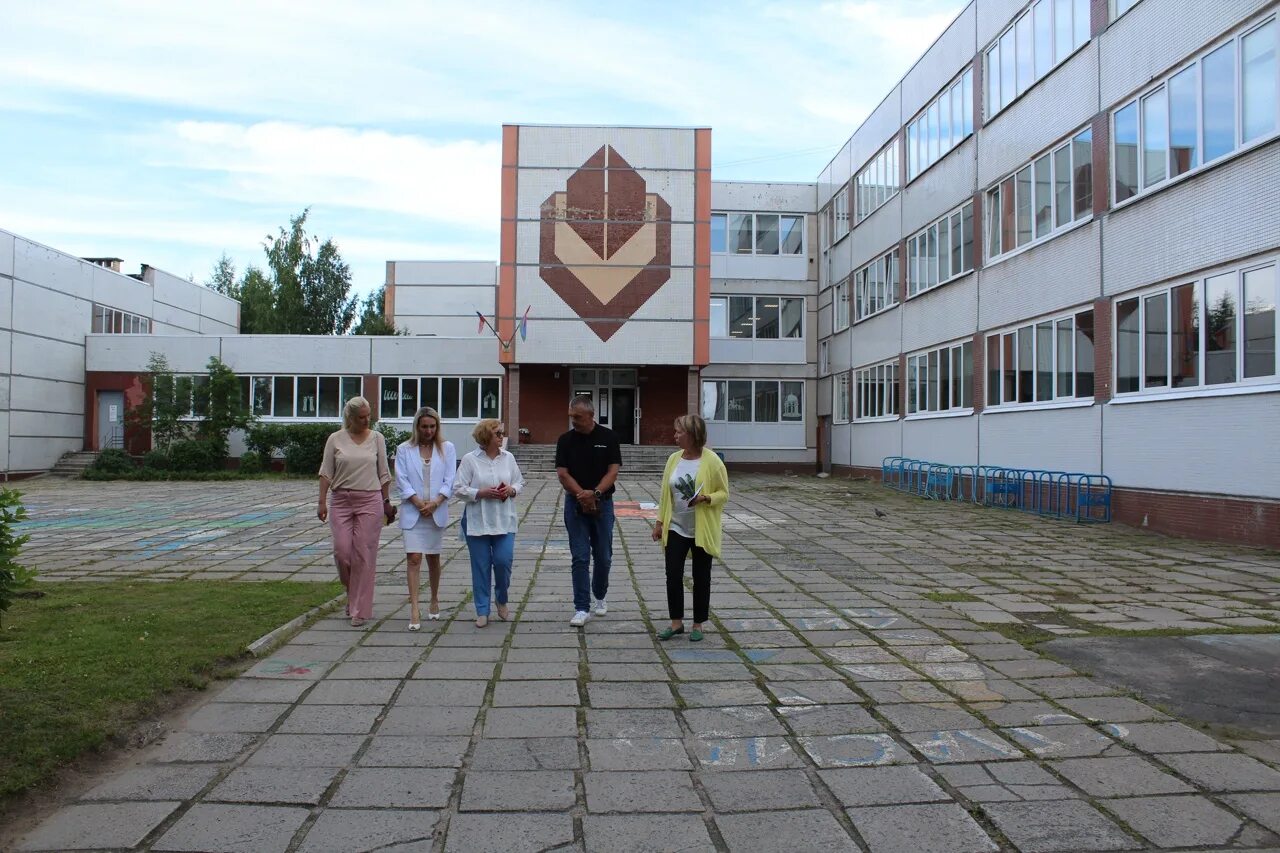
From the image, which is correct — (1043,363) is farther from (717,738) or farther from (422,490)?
(717,738)

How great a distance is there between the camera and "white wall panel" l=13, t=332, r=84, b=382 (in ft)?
95.5

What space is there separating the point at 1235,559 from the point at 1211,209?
5.25m

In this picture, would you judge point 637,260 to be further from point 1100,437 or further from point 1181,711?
point 1181,711

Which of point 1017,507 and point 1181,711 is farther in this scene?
point 1017,507

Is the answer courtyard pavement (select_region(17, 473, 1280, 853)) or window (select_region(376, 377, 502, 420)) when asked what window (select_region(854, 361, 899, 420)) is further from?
courtyard pavement (select_region(17, 473, 1280, 853))

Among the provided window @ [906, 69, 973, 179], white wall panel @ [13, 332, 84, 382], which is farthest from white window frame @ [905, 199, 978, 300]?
white wall panel @ [13, 332, 84, 382]

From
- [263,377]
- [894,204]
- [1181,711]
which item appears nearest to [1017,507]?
[894,204]

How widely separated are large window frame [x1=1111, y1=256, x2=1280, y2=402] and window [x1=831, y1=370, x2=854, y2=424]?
15.9 metres

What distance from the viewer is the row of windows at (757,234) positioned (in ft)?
114

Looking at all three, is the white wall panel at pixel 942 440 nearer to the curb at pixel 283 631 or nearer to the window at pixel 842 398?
the window at pixel 842 398

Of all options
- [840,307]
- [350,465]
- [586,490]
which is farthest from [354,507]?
[840,307]

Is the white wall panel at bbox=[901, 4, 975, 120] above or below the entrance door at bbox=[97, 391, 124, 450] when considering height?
above

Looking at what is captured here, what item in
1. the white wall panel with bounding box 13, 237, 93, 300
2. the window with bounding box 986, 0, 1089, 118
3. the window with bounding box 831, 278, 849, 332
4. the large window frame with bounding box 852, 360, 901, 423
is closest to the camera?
the window with bounding box 986, 0, 1089, 118

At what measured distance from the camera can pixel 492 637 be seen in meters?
6.66
